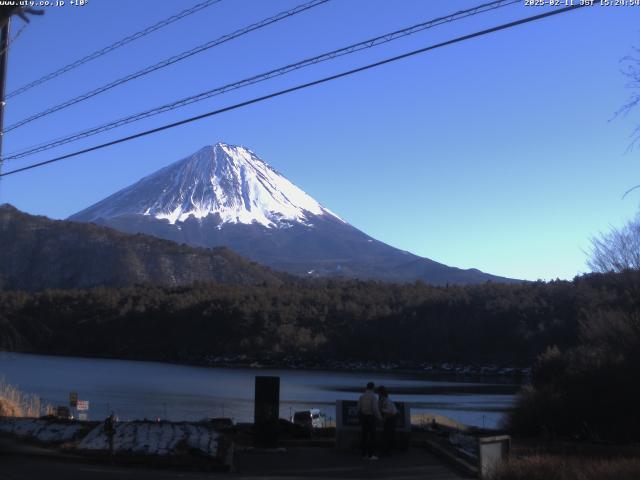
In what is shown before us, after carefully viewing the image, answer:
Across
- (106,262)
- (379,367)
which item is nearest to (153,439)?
(379,367)

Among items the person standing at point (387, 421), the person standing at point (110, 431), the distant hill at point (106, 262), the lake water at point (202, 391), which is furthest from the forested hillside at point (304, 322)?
the person standing at point (110, 431)

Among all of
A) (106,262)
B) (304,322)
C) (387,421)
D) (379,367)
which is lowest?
(387,421)

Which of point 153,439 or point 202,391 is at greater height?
point 202,391

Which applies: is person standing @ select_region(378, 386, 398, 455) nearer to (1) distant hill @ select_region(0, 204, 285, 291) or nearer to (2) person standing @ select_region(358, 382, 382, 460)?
(2) person standing @ select_region(358, 382, 382, 460)

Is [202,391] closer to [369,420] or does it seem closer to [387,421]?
[387,421]

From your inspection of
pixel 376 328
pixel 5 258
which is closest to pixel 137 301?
pixel 376 328

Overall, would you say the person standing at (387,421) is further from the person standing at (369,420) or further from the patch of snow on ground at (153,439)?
the patch of snow on ground at (153,439)

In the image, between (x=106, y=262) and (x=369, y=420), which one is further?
(x=106, y=262)
